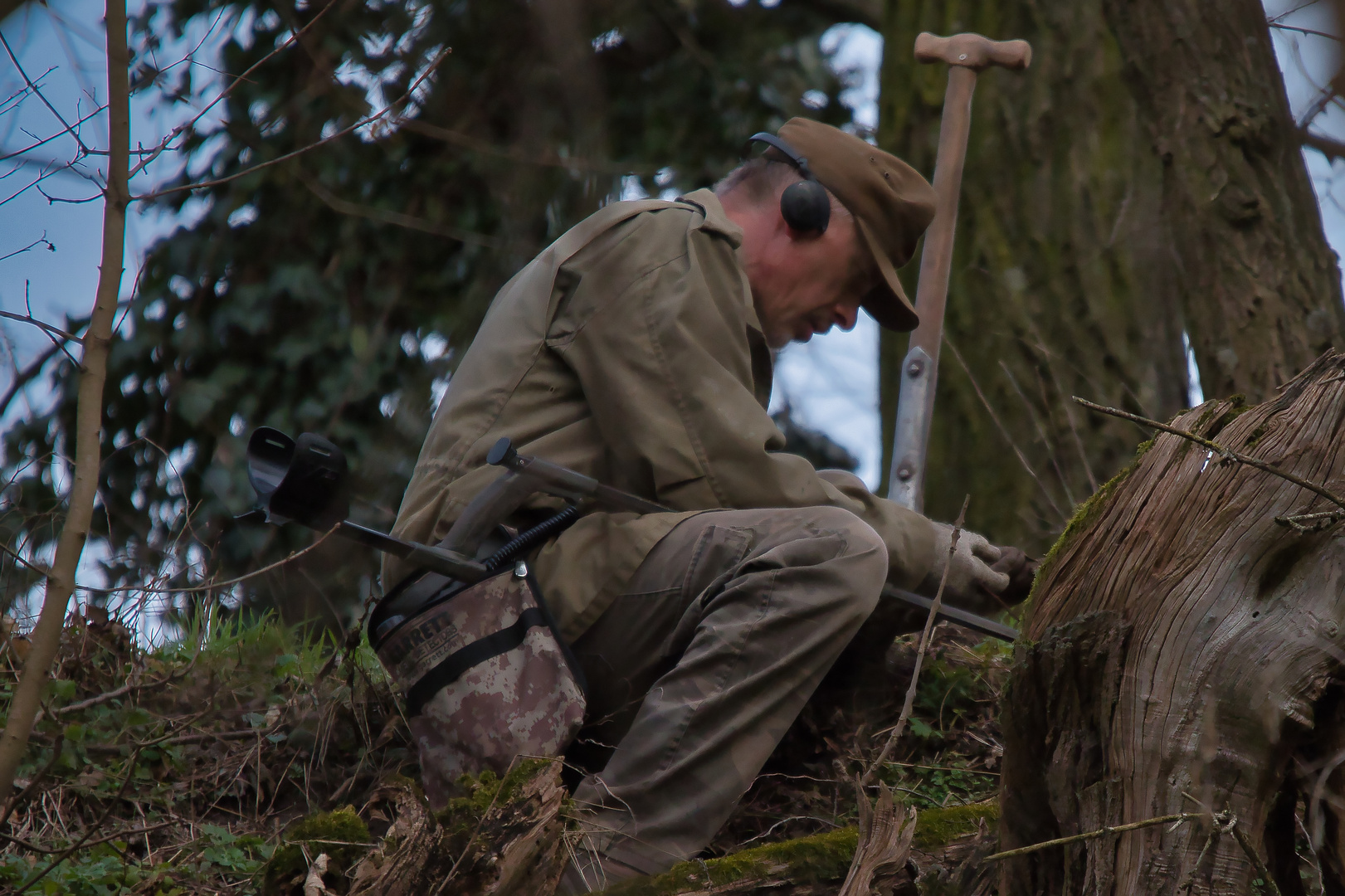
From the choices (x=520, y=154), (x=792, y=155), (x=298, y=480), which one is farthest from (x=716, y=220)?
(x=520, y=154)

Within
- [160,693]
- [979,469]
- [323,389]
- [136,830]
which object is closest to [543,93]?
[323,389]

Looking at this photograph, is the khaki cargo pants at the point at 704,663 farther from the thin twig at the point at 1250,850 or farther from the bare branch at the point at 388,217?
the bare branch at the point at 388,217

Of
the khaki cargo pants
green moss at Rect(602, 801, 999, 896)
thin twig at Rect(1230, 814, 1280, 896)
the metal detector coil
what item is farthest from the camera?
the metal detector coil

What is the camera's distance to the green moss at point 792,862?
7.20 feet

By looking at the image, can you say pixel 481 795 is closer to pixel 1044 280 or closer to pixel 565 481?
pixel 565 481

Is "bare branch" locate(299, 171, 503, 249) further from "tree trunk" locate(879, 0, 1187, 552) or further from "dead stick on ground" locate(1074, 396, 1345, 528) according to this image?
"dead stick on ground" locate(1074, 396, 1345, 528)

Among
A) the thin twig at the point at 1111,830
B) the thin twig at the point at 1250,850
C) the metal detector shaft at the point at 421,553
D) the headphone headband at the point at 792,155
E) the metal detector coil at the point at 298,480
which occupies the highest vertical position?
the headphone headband at the point at 792,155

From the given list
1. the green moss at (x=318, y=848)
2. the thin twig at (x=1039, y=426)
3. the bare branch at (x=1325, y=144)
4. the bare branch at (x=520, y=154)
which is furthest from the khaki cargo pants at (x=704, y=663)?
the bare branch at (x=1325, y=144)

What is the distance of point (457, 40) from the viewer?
6555 mm

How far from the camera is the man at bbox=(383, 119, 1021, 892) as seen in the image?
2484 millimetres

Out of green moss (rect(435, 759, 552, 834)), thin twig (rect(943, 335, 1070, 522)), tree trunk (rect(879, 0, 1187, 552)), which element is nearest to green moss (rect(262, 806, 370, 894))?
green moss (rect(435, 759, 552, 834))

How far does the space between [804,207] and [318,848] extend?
1891mm

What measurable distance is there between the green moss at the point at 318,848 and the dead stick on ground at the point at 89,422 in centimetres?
46

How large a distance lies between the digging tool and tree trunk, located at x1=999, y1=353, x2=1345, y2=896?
233 cm
